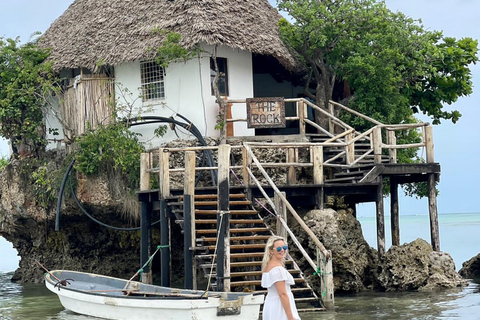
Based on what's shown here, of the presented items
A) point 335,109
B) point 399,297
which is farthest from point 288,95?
point 399,297

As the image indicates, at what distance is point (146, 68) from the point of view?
982 inches

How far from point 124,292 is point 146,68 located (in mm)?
7971

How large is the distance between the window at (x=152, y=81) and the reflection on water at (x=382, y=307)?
19.8 feet

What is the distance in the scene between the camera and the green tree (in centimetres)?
2464

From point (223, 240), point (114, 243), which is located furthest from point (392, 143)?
point (114, 243)

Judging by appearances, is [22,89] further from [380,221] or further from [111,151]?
[380,221]

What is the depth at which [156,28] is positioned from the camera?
24.0 meters

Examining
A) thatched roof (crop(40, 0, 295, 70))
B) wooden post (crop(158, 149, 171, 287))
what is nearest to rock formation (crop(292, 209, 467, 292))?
wooden post (crop(158, 149, 171, 287))

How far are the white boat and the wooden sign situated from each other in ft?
18.3

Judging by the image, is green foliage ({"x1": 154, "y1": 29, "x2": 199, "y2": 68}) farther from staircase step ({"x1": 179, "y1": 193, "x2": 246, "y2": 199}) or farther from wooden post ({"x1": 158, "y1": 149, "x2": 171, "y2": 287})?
staircase step ({"x1": 179, "y1": 193, "x2": 246, "y2": 199})

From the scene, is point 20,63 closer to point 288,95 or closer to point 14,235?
point 14,235

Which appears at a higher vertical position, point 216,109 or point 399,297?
point 216,109

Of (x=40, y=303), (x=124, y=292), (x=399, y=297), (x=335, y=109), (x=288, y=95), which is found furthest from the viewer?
(x=288, y=95)

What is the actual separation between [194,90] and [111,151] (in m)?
2.73
